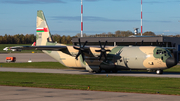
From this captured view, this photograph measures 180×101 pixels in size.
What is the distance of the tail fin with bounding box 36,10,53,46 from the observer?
4194 cm

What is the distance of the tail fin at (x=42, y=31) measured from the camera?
138 feet

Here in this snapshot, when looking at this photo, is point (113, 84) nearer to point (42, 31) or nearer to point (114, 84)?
point (114, 84)

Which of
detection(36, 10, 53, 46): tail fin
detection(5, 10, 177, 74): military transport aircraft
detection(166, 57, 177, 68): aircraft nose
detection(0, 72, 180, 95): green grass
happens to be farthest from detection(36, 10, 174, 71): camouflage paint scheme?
detection(0, 72, 180, 95): green grass

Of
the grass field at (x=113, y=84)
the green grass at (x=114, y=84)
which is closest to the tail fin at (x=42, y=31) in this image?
the grass field at (x=113, y=84)

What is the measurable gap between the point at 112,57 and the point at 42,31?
12730mm

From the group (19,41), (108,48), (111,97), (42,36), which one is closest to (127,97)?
(111,97)

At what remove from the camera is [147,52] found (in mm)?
33938

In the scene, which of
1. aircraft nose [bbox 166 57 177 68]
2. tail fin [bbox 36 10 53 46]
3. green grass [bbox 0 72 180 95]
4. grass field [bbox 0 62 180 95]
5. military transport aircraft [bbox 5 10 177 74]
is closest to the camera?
green grass [bbox 0 72 180 95]

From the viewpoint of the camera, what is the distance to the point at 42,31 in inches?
1663

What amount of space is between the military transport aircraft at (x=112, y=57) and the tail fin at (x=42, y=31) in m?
2.64

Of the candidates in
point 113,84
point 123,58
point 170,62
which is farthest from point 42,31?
point 113,84

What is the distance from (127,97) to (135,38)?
150 ft

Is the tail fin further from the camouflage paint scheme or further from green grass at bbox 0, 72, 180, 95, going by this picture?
green grass at bbox 0, 72, 180, 95

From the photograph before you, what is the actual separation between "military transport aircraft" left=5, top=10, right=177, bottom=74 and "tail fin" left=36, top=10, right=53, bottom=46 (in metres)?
2.64
